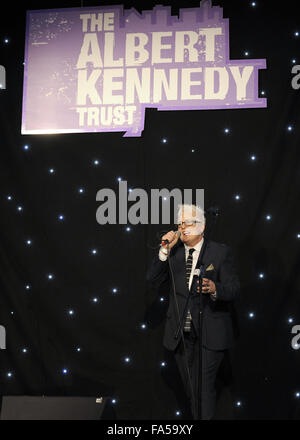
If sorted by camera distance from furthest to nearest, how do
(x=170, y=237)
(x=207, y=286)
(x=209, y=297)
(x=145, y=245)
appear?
(x=145, y=245), (x=209, y=297), (x=170, y=237), (x=207, y=286)

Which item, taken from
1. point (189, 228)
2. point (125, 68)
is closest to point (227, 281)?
point (189, 228)

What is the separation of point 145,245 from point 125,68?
4.92 feet

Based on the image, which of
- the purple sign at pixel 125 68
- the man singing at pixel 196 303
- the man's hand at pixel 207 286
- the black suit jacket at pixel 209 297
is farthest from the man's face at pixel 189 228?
the purple sign at pixel 125 68

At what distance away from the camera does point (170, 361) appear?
4.07 meters

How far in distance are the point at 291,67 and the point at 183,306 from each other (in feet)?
6.96

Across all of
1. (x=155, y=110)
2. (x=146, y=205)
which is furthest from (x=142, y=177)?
(x=155, y=110)

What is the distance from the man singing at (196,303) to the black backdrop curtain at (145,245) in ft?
1.34

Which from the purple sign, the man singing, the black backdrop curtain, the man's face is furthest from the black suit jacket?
the purple sign

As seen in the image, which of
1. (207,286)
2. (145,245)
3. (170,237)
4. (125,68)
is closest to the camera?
(207,286)

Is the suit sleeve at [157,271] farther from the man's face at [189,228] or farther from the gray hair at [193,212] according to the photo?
the gray hair at [193,212]

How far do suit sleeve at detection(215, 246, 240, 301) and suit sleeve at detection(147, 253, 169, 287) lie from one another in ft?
1.33

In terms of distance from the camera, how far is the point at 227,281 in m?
3.58

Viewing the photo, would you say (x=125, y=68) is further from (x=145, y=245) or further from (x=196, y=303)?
(x=196, y=303)
